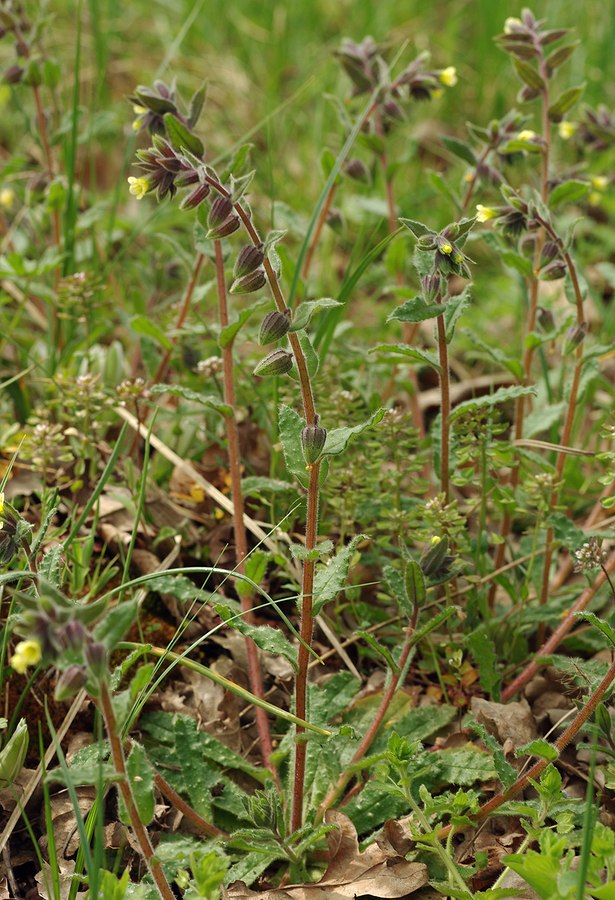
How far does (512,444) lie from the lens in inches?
98.3

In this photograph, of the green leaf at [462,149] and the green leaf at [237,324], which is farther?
the green leaf at [462,149]

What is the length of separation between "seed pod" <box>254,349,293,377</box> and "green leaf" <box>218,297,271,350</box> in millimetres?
372

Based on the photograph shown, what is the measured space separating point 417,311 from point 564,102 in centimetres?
102

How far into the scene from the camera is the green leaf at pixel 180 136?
2256mm

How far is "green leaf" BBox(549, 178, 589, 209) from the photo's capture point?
2.57 metres

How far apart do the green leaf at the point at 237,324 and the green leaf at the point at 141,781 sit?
107 centimetres

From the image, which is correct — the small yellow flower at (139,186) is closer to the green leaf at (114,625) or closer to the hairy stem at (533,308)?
the green leaf at (114,625)

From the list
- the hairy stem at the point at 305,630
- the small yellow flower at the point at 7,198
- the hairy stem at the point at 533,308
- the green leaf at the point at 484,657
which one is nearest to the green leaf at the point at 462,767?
the green leaf at the point at 484,657

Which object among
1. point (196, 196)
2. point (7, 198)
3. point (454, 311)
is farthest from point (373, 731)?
point (7, 198)

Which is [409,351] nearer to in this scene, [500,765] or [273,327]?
[273,327]

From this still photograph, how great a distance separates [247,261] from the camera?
1.89 m

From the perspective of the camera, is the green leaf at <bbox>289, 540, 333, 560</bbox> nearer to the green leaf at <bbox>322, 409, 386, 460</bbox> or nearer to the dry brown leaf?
the green leaf at <bbox>322, 409, 386, 460</bbox>

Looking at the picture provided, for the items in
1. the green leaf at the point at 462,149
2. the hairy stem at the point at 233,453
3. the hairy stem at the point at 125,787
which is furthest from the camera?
the green leaf at the point at 462,149

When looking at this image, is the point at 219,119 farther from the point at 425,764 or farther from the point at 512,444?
the point at 425,764
